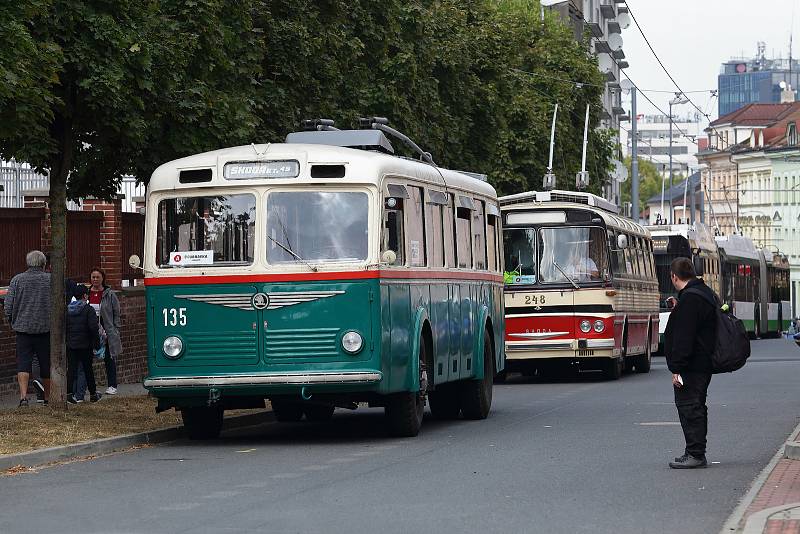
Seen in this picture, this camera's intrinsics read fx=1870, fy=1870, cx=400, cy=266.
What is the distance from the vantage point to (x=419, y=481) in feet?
46.1

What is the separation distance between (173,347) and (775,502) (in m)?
7.03

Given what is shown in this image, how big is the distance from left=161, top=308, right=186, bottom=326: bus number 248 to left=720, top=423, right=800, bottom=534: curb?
5.58m

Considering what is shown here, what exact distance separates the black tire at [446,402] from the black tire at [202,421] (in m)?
3.65

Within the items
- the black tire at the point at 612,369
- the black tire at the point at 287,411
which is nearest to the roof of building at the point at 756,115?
the black tire at the point at 612,369

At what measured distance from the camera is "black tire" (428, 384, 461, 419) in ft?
71.3

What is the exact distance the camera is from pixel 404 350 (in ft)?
58.9

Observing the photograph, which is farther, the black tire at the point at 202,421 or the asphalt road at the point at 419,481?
the black tire at the point at 202,421

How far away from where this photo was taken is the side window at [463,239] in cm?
2080

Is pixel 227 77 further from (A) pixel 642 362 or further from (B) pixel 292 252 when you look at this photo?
(A) pixel 642 362

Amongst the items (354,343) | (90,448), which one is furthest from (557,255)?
(90,448)

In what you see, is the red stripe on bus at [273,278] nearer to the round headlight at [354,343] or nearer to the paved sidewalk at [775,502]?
the round headlight at [354,343]

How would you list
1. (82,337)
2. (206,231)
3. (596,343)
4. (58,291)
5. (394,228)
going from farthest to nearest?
(596,343), (82,337), (58,291), (394,228), (206,231)

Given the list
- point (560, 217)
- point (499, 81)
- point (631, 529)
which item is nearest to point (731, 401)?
point (560, 217)

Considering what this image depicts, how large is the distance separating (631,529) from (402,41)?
2285cm
